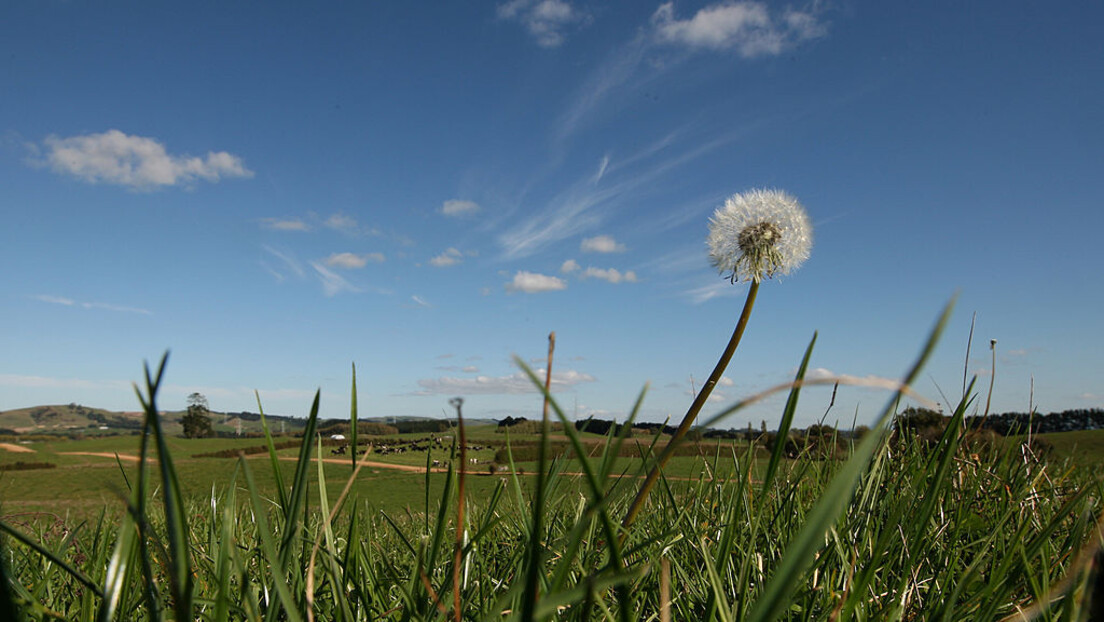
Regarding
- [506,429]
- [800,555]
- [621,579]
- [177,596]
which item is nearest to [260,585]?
[506,429]

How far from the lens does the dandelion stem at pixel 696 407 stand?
134cm

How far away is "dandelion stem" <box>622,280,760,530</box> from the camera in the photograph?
1339 mm

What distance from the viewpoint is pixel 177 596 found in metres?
0.56

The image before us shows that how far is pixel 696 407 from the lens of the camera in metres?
1.54

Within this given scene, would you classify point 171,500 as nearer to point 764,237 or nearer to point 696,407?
point 696,407

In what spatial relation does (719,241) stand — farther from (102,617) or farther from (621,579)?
(102,617)

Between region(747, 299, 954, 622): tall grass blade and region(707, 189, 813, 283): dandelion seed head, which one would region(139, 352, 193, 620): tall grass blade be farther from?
region(707, 189, 813, 283): dandelion seed head

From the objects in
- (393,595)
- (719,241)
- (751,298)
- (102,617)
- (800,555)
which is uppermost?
(719,241)

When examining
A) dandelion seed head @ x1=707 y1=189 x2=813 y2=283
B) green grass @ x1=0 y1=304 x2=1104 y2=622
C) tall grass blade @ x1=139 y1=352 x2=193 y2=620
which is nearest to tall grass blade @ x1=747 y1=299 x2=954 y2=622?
green grass @ x1=0 y1=304 x2=1104 y2=622

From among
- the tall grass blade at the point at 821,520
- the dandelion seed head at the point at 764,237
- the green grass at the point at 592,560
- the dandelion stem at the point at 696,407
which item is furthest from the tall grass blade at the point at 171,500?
the dandelion seed head at the point at 764,237

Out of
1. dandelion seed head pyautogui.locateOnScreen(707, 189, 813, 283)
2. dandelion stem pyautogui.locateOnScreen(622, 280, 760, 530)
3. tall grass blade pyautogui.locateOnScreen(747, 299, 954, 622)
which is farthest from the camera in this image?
dandelion seed head pyautogui.locateOnScreen(707, 189, 813, 283)

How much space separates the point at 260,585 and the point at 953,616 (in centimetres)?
183

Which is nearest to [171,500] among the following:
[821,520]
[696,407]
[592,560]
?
[821,520]

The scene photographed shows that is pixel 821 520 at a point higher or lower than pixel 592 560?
higher
